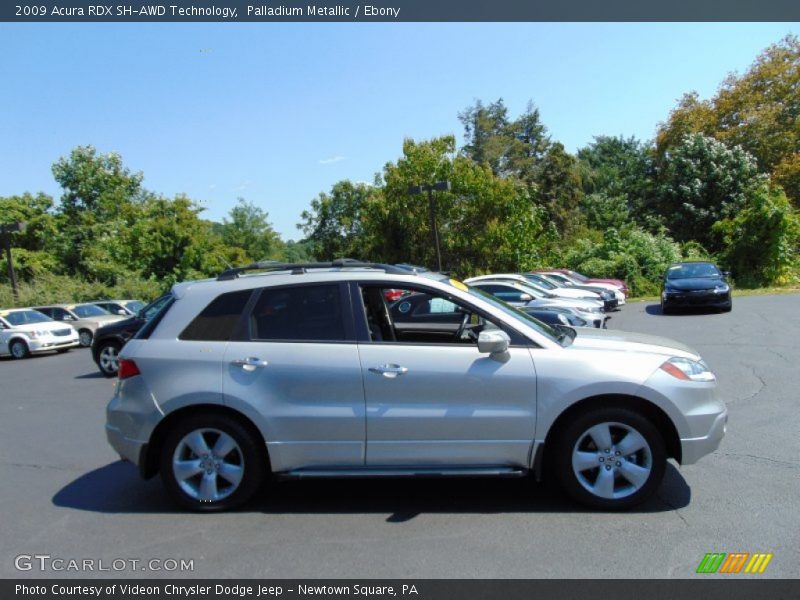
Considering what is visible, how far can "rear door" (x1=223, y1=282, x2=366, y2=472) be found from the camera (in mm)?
4473

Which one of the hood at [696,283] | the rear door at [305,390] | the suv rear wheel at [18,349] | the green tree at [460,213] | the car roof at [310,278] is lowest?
the suv rear wheel at [18,349]

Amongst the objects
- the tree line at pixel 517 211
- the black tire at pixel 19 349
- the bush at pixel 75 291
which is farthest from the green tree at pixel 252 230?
the black tire at pixel 19 349

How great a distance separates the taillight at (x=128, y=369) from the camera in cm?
472

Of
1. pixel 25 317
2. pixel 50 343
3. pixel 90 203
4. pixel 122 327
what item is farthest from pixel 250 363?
pixel 90 203

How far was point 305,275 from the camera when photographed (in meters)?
4.89

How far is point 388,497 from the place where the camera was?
489 cm

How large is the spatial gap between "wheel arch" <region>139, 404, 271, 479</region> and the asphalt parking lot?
415 millimetres

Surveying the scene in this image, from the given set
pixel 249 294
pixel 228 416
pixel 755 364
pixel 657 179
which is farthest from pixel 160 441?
pixel 657 179

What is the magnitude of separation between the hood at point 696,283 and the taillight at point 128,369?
704 inches

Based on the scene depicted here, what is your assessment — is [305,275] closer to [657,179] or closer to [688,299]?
[688,299]

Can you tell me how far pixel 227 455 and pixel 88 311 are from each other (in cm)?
2175

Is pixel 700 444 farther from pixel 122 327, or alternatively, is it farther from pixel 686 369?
pixel 122 327

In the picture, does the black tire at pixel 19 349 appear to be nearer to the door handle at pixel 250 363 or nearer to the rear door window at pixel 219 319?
the rear door window at pixel 219 319

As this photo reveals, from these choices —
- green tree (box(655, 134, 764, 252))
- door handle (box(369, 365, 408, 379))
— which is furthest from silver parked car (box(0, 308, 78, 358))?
green tree (box(655, 134, 764, 252))
